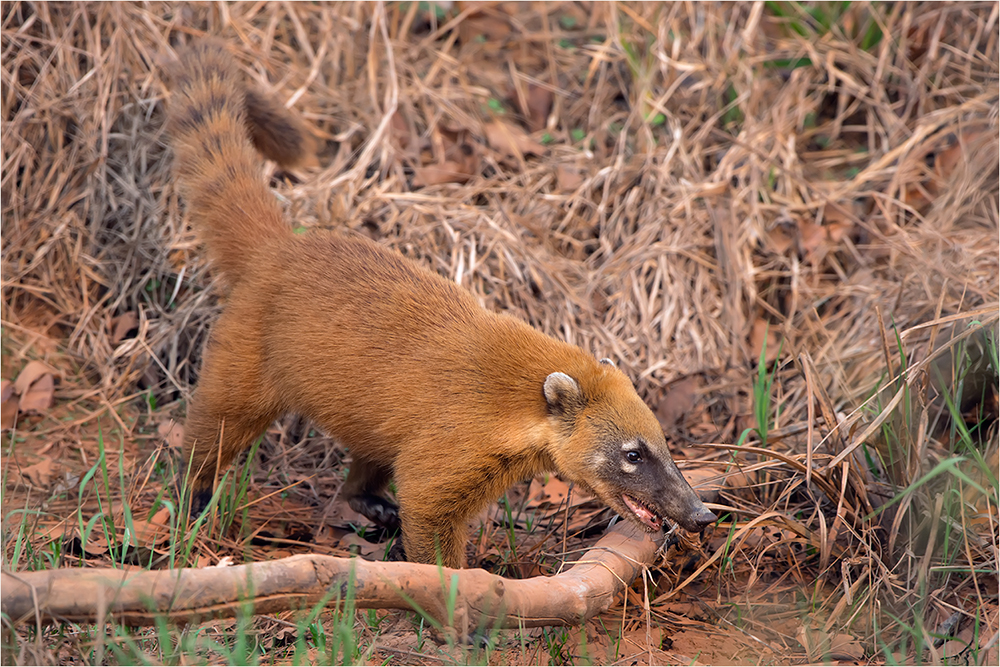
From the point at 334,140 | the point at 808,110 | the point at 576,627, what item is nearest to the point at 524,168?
the point at 334,140

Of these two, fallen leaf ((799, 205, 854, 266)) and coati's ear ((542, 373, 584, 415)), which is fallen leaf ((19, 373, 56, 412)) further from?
fallen leaf ((799, 205, 854, 266))

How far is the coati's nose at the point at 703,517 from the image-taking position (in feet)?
12.8

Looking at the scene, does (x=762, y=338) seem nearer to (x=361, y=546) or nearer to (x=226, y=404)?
(x=361, y=546)

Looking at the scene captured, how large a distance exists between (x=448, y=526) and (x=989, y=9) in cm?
596

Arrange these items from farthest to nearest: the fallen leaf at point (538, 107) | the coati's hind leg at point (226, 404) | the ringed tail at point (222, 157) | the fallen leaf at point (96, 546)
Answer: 1. the fallen leaf at point (538, 107)
2. the ringed tail at point (222, 157)
3. the coati's hind leg at point (226, 404)
4. the fallen leaf at point (96, 546)

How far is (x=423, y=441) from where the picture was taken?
4.16 meters

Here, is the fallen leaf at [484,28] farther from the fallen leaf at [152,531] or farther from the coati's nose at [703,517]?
the coati's nose at [703,517]

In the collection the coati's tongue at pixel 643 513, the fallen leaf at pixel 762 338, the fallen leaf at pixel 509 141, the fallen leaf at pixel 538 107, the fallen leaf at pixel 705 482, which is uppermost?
the fallen leaf at pixel 538 107

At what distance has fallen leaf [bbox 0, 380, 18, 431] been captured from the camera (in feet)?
18.2

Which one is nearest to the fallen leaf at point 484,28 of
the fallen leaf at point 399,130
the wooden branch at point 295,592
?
the fallen leaf at point 399,130

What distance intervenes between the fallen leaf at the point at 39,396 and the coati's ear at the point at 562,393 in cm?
347

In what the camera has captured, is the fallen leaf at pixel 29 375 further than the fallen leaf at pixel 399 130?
No

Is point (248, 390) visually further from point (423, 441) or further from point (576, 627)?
point (576, 627)

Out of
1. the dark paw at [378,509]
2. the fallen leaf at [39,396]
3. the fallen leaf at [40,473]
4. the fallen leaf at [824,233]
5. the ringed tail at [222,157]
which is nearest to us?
the ringed tail at [222,157]
